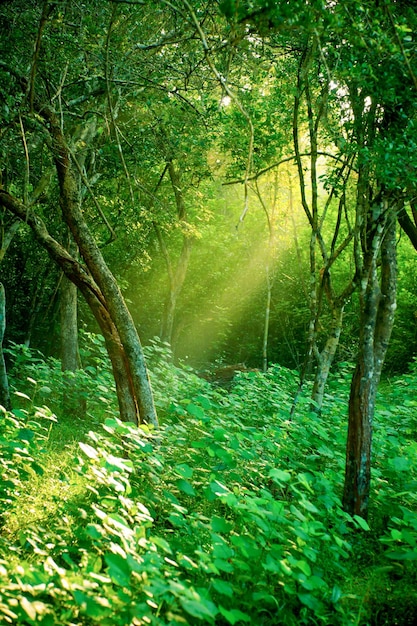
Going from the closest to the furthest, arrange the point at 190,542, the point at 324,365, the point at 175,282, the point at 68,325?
the point at 190,542
the point at 324,365
the point at 68,325
the point at 175,282

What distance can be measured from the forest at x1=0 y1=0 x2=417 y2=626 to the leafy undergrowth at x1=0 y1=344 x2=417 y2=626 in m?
0.02

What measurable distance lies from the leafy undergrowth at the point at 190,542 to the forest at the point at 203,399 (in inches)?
0.8

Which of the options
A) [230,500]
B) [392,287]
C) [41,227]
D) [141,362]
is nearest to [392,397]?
[392,287]

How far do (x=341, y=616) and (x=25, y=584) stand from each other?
196cm

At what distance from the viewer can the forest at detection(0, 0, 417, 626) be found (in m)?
3.12

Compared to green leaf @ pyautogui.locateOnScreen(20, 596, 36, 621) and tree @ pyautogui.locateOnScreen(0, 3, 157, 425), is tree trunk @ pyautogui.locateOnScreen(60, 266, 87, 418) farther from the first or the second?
green leaf @ pyautogui.locateOnScreen(20, 596, 36, 621)

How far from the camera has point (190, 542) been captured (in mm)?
3832

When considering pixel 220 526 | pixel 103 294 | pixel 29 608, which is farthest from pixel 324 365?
pixel 29 608

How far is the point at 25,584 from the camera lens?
269cm

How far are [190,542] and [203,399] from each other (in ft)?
5.36

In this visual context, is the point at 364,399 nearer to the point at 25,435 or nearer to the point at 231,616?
the point at 231,616

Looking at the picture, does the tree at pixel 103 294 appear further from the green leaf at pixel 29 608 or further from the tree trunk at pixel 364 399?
the green leaf at pixel 29 608

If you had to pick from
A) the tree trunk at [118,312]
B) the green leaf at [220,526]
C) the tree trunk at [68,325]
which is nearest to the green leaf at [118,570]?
the green leaf at [220,526]

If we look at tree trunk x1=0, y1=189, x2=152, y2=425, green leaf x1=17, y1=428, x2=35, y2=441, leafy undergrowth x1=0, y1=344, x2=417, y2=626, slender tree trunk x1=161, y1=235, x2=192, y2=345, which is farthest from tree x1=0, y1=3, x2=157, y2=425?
slender tree trunk x1=161, y1=235, x2=192, y2=345
